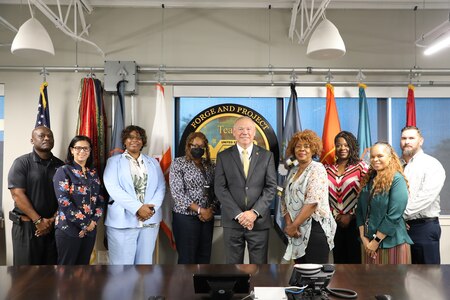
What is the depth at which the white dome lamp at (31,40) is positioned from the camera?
2.91m

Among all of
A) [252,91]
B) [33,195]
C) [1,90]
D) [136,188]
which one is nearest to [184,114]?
[252,91]

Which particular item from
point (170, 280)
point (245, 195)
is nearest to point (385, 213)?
point (245, 195)

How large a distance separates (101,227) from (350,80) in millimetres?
3390

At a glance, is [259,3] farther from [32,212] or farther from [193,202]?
[32,212]

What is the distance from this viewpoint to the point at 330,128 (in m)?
4.25

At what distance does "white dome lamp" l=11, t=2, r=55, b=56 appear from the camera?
114 inches

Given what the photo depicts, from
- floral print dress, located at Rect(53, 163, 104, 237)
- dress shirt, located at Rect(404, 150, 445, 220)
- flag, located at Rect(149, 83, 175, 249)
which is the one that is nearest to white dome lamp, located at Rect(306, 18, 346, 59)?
dress shirt, located at Rect(404, 150, 445, 220)

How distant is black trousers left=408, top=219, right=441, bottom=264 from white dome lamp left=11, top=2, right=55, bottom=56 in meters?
3.51

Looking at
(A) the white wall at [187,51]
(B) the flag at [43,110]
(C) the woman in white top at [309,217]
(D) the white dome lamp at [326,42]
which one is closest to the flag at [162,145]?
(A) the white wall at [187,51]

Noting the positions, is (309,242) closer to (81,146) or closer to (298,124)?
(298,124)

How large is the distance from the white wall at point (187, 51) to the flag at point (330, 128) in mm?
261

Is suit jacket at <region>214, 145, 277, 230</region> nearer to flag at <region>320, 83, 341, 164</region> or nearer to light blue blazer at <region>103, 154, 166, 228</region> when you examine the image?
light blue blazer at <region>103, 154, 166, 228</region>

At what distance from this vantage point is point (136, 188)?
3812 mm

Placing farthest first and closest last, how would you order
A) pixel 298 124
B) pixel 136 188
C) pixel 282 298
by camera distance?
pixel 298 124 → pixel 136 188 → pixel 282 298
